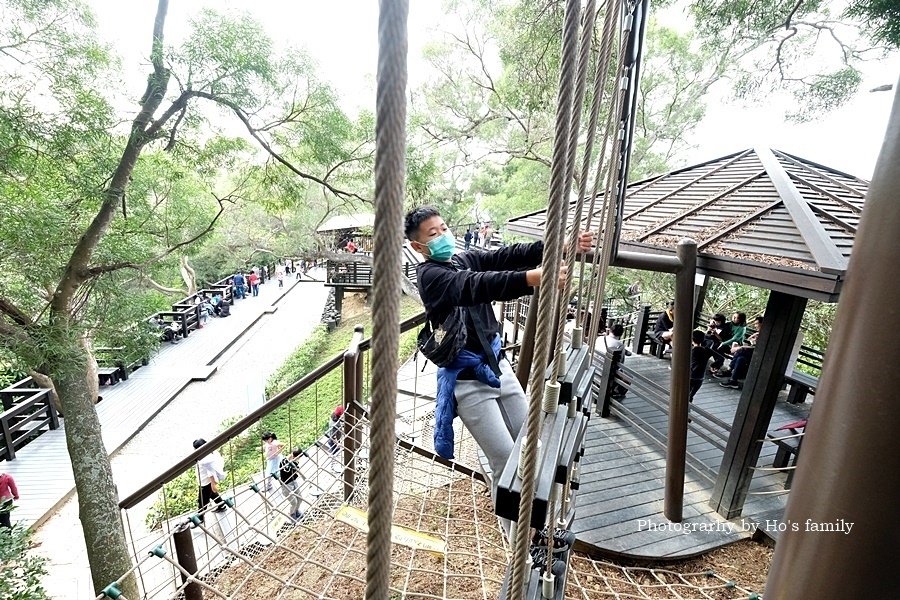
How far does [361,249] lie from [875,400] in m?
17.4

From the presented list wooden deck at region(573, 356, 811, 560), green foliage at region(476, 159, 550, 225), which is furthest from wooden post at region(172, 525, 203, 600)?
green foliage at region(476, 159, 550, 225)

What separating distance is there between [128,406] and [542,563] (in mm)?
9816

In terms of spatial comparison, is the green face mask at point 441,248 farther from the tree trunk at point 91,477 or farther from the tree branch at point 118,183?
the tree trunk at point 91,477

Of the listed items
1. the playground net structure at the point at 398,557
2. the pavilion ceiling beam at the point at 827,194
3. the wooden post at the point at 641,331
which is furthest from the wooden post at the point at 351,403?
the wooden post at the point at 641,331

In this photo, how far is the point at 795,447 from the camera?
3.20 meters

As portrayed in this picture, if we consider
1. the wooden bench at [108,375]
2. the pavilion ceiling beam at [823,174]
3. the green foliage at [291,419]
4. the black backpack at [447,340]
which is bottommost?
the green foliage at [291,419]

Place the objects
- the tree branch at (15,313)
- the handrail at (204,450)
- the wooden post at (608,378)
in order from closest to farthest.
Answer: the handrail at (204,450), the tree branch at (15,313), the wooden post at (608,378)

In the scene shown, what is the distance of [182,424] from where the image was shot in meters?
8.20

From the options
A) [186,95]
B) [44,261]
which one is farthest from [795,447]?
[44,261]

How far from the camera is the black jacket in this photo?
1.43 meters

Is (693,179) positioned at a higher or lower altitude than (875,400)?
higher

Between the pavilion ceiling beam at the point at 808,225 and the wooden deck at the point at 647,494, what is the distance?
158 centimetres

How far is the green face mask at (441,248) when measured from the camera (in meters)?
1.73

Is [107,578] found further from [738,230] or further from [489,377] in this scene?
[738,230]
